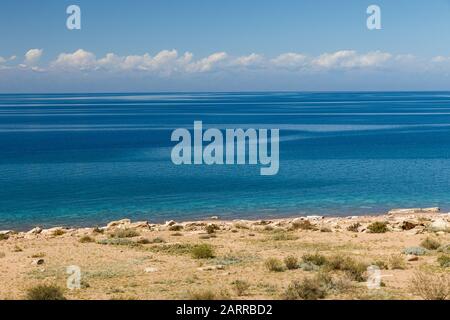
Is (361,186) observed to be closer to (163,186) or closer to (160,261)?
(163,186)

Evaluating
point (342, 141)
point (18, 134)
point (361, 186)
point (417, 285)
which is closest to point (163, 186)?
point (361, 186)

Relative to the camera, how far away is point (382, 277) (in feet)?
50.9

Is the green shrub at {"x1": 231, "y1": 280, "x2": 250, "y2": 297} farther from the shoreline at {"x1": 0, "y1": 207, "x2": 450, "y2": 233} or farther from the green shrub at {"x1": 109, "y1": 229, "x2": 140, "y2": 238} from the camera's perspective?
the shoreline at {"x1": 0, "y1": 207, "x2": 450, "y2": 233}

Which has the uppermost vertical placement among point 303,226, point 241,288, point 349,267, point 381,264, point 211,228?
point 241,288

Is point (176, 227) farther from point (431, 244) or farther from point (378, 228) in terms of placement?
point (431, 244)

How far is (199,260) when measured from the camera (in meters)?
18.8

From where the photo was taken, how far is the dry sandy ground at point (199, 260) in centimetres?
1423

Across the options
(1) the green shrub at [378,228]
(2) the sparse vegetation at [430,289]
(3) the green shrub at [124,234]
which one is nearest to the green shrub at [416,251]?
(1) the green shrub at [378,228]

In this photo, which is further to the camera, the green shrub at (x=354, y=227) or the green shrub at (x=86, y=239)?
the green shrub at (x=354, y=227)

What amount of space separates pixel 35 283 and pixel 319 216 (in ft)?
67.2

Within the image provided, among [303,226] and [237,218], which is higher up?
[303,226]

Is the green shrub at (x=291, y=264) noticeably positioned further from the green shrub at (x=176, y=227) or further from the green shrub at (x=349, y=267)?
the green shrub at (x=176, y=227)

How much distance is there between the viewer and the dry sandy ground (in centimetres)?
1423

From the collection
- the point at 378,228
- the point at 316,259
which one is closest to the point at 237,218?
the point at 378,228
